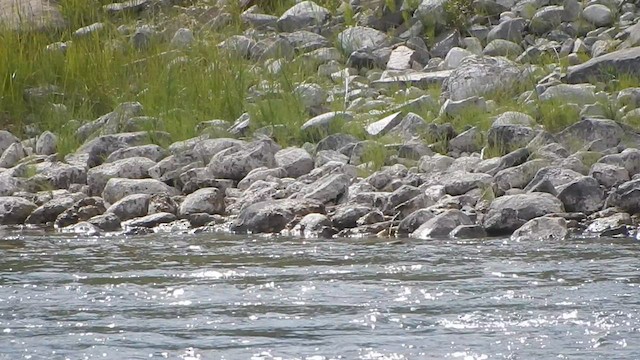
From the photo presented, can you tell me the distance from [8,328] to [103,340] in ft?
1.44

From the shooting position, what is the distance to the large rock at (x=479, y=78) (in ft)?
30.6

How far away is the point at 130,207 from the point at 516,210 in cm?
239

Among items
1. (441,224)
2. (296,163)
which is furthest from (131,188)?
(441,224)

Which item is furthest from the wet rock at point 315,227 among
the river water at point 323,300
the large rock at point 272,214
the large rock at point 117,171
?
the large rock at point 117,171

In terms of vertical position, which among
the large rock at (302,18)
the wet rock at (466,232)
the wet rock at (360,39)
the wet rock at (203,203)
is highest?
the large rock at (302,18)

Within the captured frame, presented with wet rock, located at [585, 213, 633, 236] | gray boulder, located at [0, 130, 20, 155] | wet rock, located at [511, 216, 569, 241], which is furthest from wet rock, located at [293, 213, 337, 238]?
gray boulder, located at [0, 130, 20, 155]

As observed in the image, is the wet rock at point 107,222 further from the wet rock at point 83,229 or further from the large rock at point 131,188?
the large rock at point 131,188

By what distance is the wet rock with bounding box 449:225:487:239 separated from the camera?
6.78 meters

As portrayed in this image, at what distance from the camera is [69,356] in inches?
A: 156

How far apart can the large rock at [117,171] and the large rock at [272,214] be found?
142 centimetres

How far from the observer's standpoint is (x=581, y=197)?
708cm

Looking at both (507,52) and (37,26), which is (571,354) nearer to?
(507,52)

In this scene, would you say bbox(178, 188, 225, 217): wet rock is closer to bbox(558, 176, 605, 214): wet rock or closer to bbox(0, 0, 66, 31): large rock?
bbox(558, 176, 605, 214): wet rock

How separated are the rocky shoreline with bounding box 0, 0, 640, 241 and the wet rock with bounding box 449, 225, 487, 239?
0.01 metres
